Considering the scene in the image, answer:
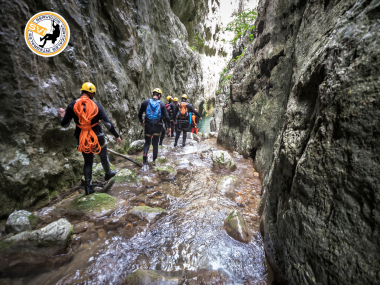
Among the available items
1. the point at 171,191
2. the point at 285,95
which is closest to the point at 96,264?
the point at 171,191

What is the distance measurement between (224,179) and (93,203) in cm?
279

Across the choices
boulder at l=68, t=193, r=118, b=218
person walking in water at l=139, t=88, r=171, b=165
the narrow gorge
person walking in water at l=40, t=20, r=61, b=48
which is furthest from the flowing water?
person walking in water at l=40, t=20, r=61, b=48

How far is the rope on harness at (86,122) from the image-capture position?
3099 mm

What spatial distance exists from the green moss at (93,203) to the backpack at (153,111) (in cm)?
259

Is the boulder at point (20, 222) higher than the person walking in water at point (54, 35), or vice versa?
the person walking in water at point (54, 35)

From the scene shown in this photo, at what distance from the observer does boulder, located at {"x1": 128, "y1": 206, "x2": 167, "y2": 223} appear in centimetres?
275

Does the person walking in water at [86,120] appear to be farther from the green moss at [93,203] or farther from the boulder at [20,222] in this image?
the boulder at [20,222]

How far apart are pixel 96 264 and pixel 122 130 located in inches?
221

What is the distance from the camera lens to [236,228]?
2381mm

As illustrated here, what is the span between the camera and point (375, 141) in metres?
0.97

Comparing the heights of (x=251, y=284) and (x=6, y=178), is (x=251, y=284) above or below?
below

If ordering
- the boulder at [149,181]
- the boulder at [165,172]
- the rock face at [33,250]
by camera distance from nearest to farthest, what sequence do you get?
the rock face at [33,250] < the boulder at [149,181] < the boulder at [165,172]

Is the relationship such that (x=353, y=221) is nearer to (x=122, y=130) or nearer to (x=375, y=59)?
(x=375, y=59)

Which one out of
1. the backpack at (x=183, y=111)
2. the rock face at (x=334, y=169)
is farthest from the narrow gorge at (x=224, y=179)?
the backpack at (x=183, y=111)
